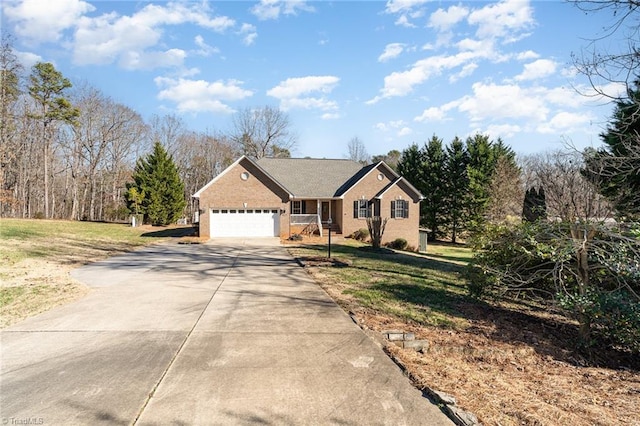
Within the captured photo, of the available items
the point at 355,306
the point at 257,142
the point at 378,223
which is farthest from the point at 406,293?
the point at 257,142

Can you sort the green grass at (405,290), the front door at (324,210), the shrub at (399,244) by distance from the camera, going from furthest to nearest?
1. the front door at (324,210)
2. the shrub at (399,244)
3. the green grass at (405,290)

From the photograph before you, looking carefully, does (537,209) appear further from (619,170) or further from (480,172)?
(480,172)

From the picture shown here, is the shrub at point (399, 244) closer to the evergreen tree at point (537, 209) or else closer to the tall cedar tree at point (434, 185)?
the evergreen tree at point (537, 209)

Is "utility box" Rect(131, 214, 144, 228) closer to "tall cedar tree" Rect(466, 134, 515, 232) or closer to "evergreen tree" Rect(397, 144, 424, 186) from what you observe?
"evergreen tree" Rect(397, 144, 424, 186)

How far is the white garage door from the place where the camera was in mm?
24422

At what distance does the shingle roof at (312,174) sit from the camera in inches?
1105

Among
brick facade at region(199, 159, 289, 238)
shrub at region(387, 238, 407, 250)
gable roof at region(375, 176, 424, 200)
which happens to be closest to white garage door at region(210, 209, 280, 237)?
brick facade at region(199, 159, 289, 238)

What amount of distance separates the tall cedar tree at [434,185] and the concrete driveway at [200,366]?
2826 centimetres

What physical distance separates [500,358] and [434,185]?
3075 cm

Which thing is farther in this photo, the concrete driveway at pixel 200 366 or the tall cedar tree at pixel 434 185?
the tall cedar tree at pixel 434 185

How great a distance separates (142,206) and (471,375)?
1308 inches

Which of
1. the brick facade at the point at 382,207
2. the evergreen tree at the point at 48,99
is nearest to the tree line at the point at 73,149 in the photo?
the evergreen tree at the point at 48,99

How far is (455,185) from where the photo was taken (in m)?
33.6

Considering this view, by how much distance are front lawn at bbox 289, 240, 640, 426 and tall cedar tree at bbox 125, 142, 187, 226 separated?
2728 centimetres
